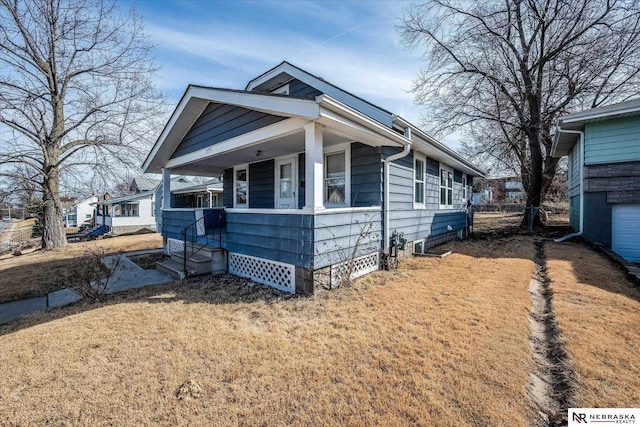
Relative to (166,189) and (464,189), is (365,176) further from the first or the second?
(464,189)

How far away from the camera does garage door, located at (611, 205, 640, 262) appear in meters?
8.21

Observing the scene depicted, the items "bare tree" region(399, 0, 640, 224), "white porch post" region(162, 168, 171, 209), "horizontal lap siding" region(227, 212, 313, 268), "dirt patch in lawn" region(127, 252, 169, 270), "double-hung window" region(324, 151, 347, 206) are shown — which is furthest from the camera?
"bare tree" region(399, 0, 640, 224)

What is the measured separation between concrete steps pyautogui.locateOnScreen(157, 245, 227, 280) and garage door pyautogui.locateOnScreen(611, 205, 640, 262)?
11470mm

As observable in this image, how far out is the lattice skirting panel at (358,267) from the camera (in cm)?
527

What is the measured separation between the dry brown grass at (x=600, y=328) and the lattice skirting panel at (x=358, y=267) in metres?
3.19

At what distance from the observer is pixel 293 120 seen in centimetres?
487

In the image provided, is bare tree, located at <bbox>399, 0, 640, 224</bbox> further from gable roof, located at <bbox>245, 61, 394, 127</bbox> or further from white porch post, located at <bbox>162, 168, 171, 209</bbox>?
white porch post, located at <bbox>162, 168, 171, 209</bbox>

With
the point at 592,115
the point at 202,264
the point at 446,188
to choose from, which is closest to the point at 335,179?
the point at 202,264

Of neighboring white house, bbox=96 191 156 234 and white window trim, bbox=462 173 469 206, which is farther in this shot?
neighboring white house, bbox=96 191 156 234

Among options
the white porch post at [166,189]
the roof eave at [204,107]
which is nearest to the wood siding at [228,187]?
the white porch post at [166,189]

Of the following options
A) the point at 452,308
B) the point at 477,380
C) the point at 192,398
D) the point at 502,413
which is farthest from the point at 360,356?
the point at 452,308

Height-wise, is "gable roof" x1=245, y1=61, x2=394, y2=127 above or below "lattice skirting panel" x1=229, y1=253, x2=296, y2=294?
above

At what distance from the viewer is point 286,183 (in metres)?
8.49

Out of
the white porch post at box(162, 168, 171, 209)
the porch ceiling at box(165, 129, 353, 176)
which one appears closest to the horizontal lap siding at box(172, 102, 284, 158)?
the porch ceiling at box(165, 129, 353, 176)
